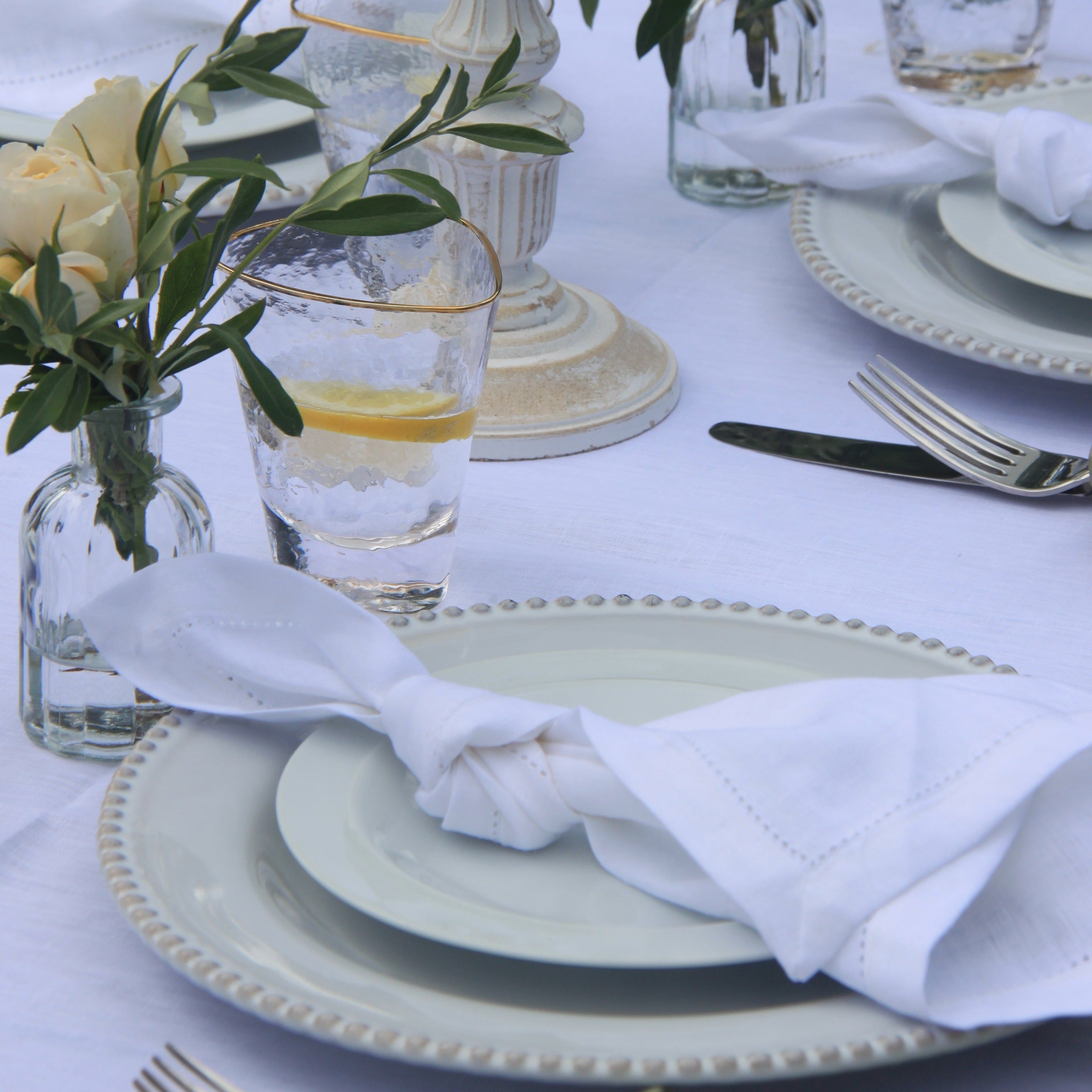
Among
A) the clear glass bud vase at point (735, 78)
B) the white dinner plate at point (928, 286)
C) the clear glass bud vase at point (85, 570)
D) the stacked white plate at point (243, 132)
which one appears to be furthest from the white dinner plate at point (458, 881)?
the clear glass bud vase at point (735, 78)

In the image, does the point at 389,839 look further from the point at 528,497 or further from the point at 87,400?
the point at 528,497

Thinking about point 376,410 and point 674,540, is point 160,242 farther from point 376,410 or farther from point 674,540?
point 674,540

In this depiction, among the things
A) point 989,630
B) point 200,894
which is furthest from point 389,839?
point 989,630

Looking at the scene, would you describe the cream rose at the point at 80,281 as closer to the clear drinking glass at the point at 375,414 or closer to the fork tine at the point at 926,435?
the clear drinking glass at the point at 375,414

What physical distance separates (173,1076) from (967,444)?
0.53m

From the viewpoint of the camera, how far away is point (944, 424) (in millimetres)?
783

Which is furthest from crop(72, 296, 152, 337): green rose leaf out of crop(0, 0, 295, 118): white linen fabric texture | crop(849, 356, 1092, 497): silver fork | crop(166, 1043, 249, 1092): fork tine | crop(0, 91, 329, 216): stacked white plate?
crop(0, 0, 295, 118): white linen fabric texture

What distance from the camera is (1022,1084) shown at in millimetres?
420

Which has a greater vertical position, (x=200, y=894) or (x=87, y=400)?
(x=87, y=400)

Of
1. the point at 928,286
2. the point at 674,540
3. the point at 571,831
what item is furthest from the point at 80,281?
the point at 928,286

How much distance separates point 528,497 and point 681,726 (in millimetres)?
300

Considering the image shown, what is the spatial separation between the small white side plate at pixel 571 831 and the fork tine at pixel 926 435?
0.75 feet

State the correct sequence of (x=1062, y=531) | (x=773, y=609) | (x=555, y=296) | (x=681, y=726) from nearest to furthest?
(x=681, y=726) < (x=773, y=609) < (x=1062, y=531) < (x=555, y=296)

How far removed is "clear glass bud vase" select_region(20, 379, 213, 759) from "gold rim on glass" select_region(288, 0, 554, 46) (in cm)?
36
